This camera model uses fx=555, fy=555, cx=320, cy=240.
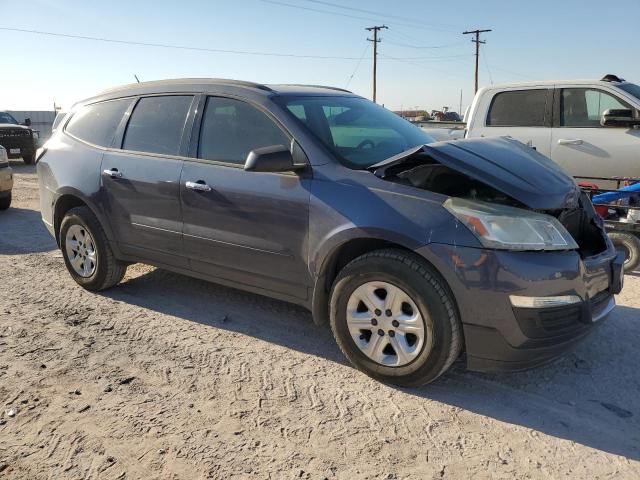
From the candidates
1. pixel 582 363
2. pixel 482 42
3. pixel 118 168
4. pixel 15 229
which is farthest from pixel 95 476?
pixel 482 42

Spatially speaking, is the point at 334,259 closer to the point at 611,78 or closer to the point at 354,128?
the point at 354,128

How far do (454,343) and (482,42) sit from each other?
51.5m

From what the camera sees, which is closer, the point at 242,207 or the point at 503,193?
the point at 503,193

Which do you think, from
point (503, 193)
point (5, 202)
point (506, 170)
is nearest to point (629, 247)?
point (506, 170)

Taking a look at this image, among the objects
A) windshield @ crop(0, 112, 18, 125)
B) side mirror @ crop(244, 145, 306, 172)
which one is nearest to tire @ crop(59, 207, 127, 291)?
side mirror @ crop(244, 145, 306, 172)

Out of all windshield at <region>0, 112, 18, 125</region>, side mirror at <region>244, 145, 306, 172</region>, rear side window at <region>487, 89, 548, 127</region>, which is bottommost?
side mirror at <region>244, 145, 306, 172</region>

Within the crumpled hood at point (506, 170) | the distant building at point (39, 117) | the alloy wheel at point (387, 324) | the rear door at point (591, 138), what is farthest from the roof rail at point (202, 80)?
the distant building at point (39, 117)

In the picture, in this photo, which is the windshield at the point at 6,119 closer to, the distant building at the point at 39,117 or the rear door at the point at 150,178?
the distant building at the point at 39,117

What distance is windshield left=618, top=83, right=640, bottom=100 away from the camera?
21.9 ft

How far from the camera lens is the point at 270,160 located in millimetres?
3330

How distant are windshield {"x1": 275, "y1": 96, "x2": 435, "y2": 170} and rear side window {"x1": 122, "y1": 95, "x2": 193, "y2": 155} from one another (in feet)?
2.98

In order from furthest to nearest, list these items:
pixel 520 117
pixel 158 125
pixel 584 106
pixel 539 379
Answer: pixel 520 117, pixel 584 106, pixel 158 125, pixel 539 379

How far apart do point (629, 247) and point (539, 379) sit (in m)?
2.81

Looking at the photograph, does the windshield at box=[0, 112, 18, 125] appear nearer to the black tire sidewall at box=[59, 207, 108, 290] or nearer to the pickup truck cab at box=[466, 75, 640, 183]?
the black tire sidewall at box=[59, 207, 108, 290]
